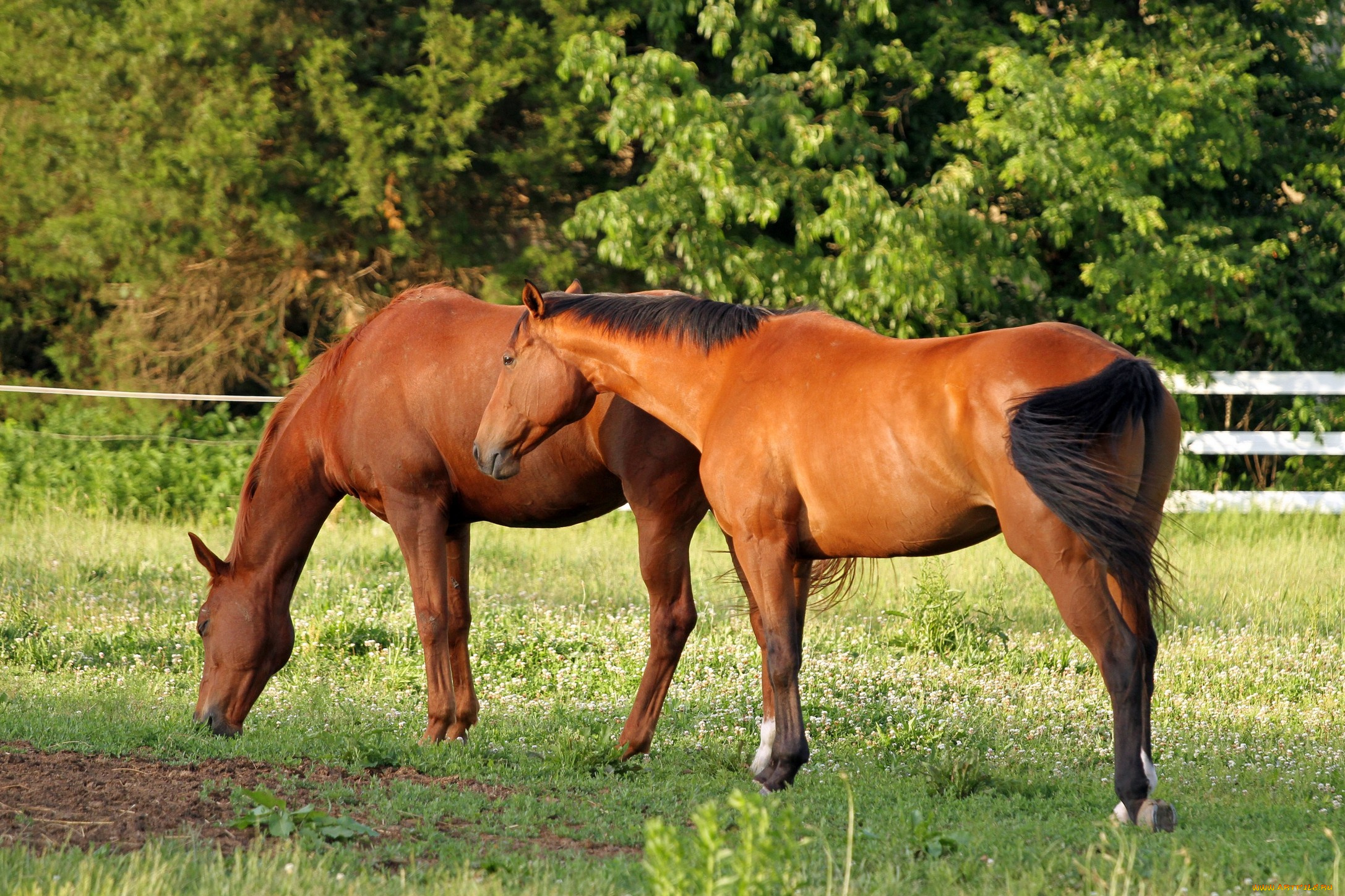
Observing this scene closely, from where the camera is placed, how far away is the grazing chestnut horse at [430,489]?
5.80m

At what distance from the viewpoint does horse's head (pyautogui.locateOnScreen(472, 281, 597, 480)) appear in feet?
18.1

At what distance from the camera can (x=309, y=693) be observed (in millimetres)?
6828

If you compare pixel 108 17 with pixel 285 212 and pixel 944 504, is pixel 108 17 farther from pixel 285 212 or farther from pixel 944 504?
pixel 944 504

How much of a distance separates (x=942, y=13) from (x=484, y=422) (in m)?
10.5

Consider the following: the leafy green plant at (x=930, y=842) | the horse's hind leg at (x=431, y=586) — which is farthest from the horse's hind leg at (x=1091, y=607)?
the horse's hind leg at (x=431, y=586)

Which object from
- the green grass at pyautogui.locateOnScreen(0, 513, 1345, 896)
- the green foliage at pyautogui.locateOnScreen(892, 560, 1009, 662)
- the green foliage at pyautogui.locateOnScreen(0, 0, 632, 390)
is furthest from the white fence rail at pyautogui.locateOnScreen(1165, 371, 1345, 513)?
the green foliage at pyautogui.locateOnScreen(0, 0, 632, 390)

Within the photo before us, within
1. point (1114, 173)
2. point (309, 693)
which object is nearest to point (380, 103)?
point (1114, 173)

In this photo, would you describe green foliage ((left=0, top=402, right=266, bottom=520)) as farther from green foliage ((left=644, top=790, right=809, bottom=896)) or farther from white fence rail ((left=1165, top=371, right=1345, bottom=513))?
green foliage ((left=644, top=790, right=809, bottom=896))

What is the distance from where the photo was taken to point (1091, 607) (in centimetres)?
425

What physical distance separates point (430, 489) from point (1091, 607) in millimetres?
3071

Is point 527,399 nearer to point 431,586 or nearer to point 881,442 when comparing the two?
point 431,586

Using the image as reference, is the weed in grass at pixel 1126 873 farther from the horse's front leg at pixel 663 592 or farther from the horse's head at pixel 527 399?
the horse's head at pixel 527 399

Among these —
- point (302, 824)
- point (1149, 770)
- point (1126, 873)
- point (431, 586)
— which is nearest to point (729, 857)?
point (1126, 873)

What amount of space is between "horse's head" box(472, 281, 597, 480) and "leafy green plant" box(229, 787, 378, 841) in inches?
68.5
